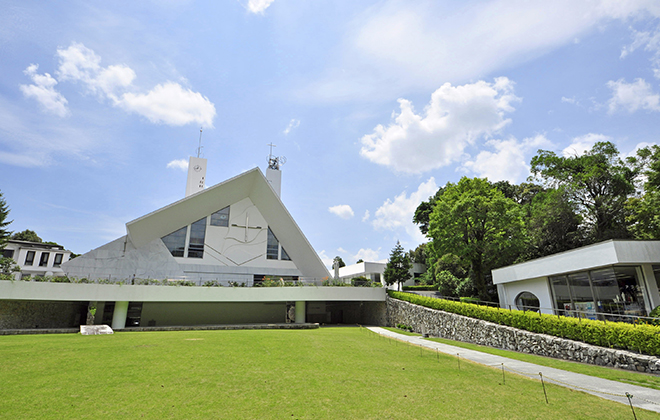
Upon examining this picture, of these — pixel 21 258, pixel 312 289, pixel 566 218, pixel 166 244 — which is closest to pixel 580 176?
pixel 566 218

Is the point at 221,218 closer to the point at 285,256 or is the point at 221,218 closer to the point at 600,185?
the point at 285,256

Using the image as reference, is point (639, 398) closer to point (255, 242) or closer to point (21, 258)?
point (255, 242)

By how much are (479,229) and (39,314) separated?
29.7m

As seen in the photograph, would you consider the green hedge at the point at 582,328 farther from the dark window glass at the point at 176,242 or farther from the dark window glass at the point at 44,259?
the dark window glass at the point at 44,259

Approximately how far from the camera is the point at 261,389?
671 centimetres

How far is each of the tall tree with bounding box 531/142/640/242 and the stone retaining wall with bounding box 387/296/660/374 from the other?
46.5 feet

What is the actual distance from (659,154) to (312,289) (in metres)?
22.4

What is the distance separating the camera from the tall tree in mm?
23797

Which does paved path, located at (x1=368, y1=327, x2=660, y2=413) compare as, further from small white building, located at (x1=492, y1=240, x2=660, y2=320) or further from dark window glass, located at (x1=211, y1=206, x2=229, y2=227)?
dark window glass, located at (x1=211, y1=206, x2=229, y2=227)

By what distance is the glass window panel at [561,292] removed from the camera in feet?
51.0

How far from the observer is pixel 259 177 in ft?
92.1

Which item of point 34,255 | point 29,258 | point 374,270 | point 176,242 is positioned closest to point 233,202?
point 176,242

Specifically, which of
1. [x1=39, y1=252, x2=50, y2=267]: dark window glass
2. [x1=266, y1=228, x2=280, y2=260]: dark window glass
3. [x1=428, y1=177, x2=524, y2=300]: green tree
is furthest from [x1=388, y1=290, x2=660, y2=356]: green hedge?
[x1=39, y1=252, x2=50, y2=267]: dark window glass

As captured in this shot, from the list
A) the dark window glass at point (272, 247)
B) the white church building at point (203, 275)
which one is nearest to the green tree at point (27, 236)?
the white church building at point (203, 275)
